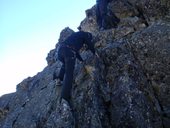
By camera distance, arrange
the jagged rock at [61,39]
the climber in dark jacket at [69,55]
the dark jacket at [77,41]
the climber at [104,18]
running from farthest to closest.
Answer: the jagged rock at [61,39] → the climber at [104,18] → the dark jacket at [77,41] → the climber in dark jacket at [69,55]

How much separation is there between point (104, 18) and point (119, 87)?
478 inches

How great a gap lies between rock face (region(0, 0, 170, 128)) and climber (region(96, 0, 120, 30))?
4.77 ft

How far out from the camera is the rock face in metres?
14.8

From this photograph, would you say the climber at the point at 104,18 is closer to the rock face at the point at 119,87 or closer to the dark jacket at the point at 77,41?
the rock face at the point at 119,87

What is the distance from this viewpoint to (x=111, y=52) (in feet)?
61.3

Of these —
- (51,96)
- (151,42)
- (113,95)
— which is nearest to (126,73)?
(113,95)

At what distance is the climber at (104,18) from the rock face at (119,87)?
1.45 m

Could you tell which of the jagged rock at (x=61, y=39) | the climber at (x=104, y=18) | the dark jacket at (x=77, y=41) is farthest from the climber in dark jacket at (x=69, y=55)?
the jagged rock at (x=61, y=39)

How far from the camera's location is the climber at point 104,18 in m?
25.8

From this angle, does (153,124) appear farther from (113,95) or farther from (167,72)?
(167,72)

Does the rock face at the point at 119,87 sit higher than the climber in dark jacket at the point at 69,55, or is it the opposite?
the climber in dark jacket at the point at 69,55

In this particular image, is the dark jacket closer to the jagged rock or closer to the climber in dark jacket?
the climber in dark jacket

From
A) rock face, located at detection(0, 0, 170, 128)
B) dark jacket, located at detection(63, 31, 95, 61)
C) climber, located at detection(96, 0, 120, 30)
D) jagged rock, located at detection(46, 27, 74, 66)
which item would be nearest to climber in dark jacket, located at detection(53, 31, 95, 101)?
dark jacket, located at detection(63, 31, 95, 61)

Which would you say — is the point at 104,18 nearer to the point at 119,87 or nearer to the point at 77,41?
the point at 77,41
